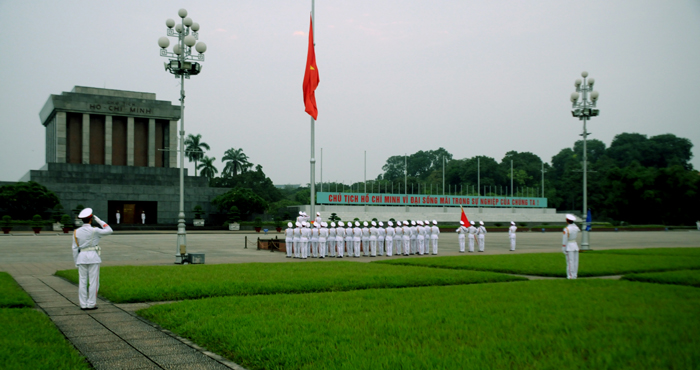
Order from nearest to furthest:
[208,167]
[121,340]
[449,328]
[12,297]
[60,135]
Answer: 1. [121,340]
2. [449,328]
3. [12,297]
4. [60,135]
5. [208,167]

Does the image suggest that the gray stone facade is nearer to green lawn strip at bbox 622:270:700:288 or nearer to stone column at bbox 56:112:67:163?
stone column at bbox 56:112:67:163

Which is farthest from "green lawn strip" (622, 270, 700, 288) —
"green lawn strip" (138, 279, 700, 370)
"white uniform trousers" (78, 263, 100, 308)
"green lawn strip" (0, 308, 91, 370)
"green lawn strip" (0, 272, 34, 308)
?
"green lawn strip" (0, 272, 34, 308)

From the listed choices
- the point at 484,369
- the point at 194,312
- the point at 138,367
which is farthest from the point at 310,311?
the point at 484,369

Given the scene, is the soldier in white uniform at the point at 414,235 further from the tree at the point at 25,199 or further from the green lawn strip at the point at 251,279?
the tree at the point at 25,199

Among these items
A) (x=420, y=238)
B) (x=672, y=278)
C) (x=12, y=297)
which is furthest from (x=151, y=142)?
(x=672, y=278)

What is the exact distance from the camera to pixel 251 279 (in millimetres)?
13039

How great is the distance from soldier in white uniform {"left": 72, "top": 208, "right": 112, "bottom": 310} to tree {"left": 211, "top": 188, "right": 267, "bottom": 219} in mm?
45758

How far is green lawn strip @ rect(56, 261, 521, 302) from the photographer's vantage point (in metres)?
11.1

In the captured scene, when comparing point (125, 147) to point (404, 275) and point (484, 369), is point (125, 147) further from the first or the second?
point (484, 369)

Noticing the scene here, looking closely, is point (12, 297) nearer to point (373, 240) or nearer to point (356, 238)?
point (356, 238)

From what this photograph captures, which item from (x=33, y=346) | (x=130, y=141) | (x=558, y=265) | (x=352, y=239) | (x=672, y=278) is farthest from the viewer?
(x=130, y=141)

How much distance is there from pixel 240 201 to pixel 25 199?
61.7 ft

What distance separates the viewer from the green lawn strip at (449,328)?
5.81 metres

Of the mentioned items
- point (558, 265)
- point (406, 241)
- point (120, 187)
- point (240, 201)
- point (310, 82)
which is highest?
point (310, 82)
